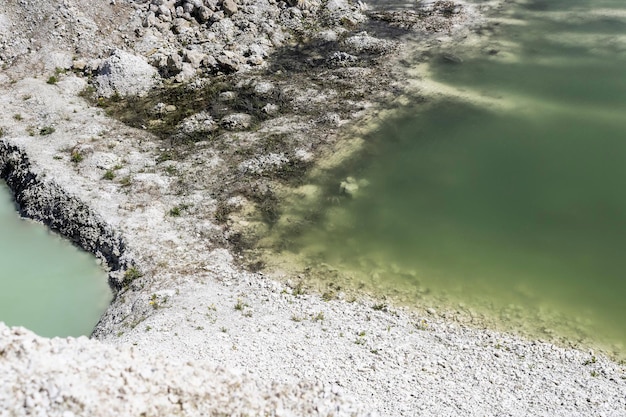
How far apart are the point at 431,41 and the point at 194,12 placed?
21.5m

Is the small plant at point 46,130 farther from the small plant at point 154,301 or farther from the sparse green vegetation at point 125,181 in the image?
the small plant at point 154,301

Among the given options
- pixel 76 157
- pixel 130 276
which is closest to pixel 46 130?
pixel 76 157

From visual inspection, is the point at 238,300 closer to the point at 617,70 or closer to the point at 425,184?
the point at 425,184

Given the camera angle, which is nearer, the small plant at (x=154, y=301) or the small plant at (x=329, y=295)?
the small plant at (x=154, y=301)

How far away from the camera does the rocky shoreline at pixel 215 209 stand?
48.5 feet

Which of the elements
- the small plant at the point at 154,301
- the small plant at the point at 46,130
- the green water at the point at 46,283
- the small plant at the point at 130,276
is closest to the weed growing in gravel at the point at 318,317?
the small plant at the point at 154,301

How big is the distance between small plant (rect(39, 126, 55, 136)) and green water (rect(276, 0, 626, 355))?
19.2m

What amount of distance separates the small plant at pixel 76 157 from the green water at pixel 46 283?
4.82 m

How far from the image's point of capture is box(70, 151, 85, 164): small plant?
2977 cm

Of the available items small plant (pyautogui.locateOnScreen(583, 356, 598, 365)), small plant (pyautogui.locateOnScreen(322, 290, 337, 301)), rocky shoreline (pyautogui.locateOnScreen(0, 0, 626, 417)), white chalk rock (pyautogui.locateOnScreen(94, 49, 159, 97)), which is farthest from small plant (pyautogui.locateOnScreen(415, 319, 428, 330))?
white chalk rock (pyautogui.locateOnScreen(94, 49, 159, 97))

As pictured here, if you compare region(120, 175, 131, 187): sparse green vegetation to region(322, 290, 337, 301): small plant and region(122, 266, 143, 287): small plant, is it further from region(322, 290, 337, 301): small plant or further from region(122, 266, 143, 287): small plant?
region(322, 290, 337, 301): small plant

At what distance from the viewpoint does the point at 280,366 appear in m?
17.5

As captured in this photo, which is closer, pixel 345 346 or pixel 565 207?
pixel 345 346

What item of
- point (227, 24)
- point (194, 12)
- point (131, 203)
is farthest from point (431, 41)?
point (131, 203)
